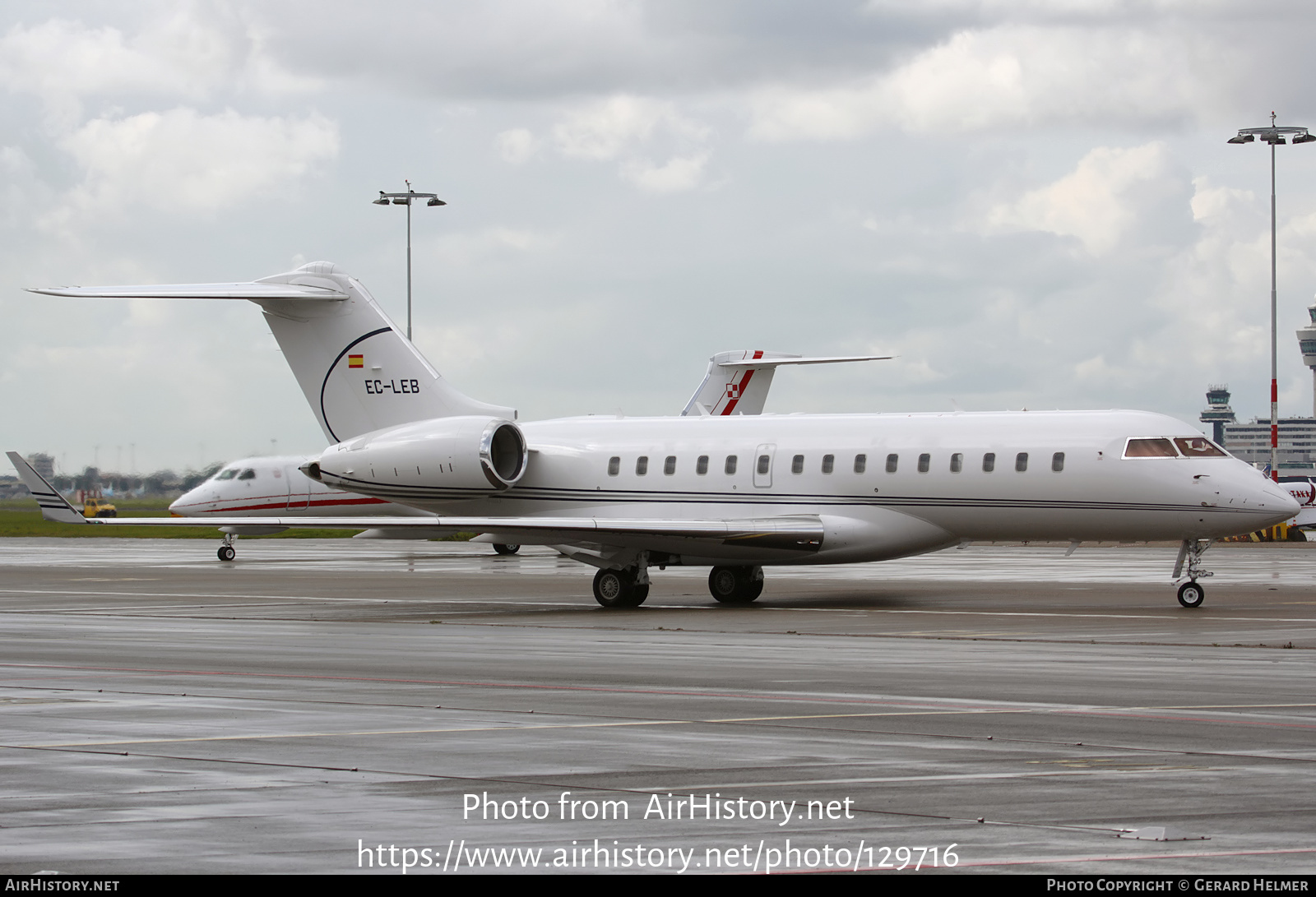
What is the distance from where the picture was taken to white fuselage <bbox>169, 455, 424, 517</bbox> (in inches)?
1868

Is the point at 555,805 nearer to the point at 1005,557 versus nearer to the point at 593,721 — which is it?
the point at 593,721

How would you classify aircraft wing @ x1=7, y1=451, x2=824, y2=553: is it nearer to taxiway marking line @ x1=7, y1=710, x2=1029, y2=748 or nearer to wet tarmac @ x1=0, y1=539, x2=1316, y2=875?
wet tarmac @ x1=0, y1=539, x2=1316, y2=875

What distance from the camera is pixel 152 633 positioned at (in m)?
21.7

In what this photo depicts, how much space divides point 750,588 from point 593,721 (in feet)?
52.8

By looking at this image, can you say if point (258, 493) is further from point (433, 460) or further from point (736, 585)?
point (736, 585)

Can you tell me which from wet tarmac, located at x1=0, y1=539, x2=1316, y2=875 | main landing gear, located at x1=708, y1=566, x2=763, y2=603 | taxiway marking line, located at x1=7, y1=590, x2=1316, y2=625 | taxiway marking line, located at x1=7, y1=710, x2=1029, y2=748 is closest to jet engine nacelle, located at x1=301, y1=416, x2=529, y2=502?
taxiway marking line, located at x1=7, y1=590, x2=1316, y2=625

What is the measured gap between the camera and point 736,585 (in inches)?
1107

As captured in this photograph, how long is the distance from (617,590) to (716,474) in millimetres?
2973

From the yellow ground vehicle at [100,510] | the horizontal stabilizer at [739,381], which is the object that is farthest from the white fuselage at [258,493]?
the yellow ground vehicle at [100,510]

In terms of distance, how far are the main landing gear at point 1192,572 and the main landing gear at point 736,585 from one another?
7.21 meters

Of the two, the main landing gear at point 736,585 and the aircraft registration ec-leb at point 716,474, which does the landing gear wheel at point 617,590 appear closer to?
the aircraft registration ec-leb at point 716,474

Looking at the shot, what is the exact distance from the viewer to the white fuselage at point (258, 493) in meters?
47.4

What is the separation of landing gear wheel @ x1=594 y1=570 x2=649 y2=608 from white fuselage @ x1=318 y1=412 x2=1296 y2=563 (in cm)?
90

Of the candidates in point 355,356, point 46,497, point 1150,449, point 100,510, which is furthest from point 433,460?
point 100,510
